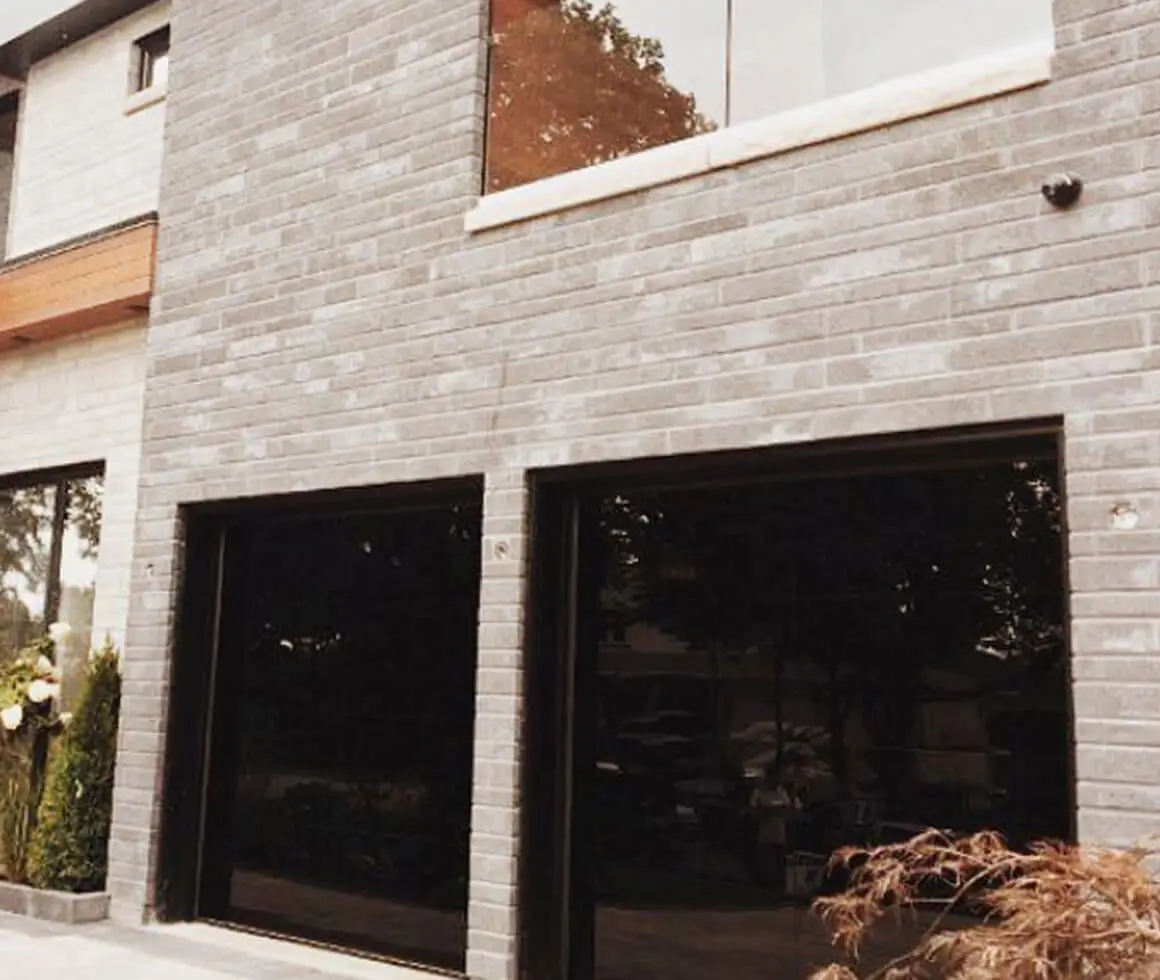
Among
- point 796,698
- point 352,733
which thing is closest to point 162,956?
point 352,733

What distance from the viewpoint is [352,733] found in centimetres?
738

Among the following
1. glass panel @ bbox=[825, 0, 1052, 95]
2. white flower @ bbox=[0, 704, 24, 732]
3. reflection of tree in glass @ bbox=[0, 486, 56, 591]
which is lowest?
white flower @ bbox=[0, 704, 24, 732]

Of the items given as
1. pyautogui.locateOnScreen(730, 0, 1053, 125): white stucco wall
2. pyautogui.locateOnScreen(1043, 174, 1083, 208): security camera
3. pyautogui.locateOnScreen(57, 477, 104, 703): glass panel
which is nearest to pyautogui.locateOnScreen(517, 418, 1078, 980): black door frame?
pyautogui.locateOnScreen(1043, 174, 1083, 208): security camera

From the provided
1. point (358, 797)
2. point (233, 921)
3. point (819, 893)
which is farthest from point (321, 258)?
point (819, 893)

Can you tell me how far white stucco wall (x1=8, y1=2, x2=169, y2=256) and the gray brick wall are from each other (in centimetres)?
145

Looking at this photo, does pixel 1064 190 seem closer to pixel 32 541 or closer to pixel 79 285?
pixel 79 285

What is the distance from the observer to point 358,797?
24.0ft

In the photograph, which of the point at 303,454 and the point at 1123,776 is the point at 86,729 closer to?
the point at 303,454

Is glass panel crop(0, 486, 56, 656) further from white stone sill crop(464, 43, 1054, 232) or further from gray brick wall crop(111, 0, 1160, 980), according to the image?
white stone sill crop(464, 43, 1054, 232)

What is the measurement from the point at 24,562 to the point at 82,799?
2.63m

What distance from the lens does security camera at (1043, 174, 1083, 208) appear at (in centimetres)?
495

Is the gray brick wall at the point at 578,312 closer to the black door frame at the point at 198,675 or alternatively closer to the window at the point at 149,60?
the black door frame at the point at 198,675

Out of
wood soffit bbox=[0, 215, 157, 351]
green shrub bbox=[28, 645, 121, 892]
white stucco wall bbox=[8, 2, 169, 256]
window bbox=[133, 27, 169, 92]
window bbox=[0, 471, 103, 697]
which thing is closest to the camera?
green shrub bbox=[28, 645, 121, 892]

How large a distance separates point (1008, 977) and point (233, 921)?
528 centimetres
